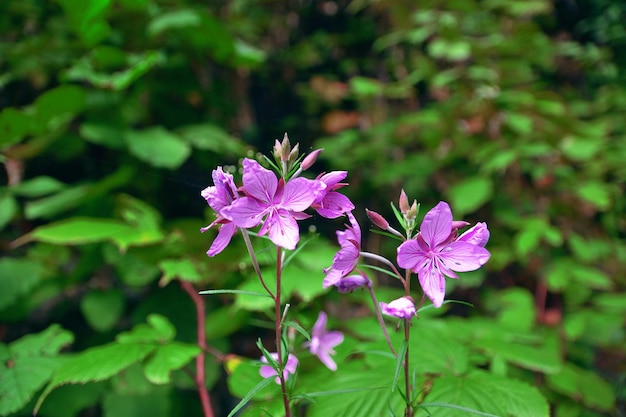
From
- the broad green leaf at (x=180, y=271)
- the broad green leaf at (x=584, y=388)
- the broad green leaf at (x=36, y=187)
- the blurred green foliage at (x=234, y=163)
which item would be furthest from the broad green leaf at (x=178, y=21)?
the broad green leaf at (x=584, y=388)

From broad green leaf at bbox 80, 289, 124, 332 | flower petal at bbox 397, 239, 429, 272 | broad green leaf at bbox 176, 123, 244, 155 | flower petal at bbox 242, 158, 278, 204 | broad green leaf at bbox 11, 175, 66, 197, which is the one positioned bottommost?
broad green leaf at bbox 80, 289, 124, 332

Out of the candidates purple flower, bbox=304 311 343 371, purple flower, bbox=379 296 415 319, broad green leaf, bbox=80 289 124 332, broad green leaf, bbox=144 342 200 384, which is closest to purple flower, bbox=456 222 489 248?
purple flower, bbox=379 296 415 319

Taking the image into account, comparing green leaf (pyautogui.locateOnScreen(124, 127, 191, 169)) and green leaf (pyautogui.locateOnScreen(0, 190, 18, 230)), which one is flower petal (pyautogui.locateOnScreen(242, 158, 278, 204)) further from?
green leaf (pyautogui.locateOnScreen(0, 190, 18, 230))

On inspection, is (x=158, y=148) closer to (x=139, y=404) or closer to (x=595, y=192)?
(x=139, y=404)

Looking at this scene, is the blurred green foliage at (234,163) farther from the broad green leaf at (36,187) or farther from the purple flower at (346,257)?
the purple flower at (346,257)

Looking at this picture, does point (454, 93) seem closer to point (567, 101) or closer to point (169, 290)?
point (567, 101)

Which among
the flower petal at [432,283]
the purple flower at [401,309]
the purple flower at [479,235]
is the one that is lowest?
the purple flower at [401,309]
